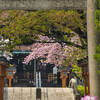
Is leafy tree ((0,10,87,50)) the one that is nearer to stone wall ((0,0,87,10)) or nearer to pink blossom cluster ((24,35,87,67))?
stone wall ((0,0,87,10))

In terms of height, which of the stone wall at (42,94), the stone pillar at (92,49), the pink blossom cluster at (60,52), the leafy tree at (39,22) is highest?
the leafy tree at (39,22)

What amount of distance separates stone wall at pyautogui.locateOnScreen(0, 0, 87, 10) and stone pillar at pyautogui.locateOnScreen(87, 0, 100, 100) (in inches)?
59.4

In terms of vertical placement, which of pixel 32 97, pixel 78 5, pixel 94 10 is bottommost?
pixel 32 97

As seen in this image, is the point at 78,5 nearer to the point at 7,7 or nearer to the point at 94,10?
the point at 94,10

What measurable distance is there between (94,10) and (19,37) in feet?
21.1

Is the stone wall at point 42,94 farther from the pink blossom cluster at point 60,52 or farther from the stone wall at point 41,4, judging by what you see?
the stone wall at point 41,4

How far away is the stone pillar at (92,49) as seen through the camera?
6473 mm

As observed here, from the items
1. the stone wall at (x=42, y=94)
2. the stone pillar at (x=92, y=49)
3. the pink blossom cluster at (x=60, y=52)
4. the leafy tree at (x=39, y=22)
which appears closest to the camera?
the stone pillar at (x=92, y=49)

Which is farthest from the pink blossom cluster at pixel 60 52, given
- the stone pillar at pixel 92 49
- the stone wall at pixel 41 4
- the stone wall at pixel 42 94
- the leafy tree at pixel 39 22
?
the stone pillar at pixel 92 49

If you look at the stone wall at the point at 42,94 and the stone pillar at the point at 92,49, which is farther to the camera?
the stone wall at the point at 42,94

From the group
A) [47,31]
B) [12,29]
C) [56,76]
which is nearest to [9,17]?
[12,29]

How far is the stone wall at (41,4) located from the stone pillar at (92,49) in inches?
59.4

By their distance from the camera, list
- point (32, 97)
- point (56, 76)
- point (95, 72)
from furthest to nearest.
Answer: point (56, 76)
point (32, 97)
point (95, 72)

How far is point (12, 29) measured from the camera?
11891mm
